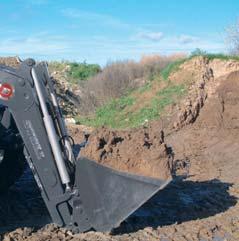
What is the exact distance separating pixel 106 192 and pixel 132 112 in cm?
1524

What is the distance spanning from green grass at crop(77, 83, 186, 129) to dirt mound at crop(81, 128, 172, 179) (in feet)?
38.3

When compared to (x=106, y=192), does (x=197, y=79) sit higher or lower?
lower

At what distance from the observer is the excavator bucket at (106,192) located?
620 cm

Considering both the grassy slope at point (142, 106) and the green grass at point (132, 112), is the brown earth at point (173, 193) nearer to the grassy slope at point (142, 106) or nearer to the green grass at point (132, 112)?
the green grass at point (132, 112)

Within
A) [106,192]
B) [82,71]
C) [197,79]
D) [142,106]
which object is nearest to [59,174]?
[106,192]

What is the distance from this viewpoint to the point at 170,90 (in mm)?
20906

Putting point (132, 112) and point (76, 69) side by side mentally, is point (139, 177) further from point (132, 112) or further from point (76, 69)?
point (76, 69)

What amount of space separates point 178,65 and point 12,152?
15.1m

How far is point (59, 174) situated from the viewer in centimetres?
633

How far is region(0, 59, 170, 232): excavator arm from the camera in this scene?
6277 millimetres

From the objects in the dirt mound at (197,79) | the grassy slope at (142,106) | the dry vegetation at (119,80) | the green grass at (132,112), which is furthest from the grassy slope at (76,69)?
the dirt mound at (197,79)

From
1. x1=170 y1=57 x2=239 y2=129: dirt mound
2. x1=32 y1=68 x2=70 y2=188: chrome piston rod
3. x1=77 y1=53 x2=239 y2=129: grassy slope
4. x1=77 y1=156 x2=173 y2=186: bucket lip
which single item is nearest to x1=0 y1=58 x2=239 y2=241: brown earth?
x1=77 y1=156 x2=173 y2=186: bucket lip

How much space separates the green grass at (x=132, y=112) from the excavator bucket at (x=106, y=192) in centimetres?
1249

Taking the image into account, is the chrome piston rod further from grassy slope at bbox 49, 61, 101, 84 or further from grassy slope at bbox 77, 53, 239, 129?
grassy slope at bbox 49, 61, 101, 84
